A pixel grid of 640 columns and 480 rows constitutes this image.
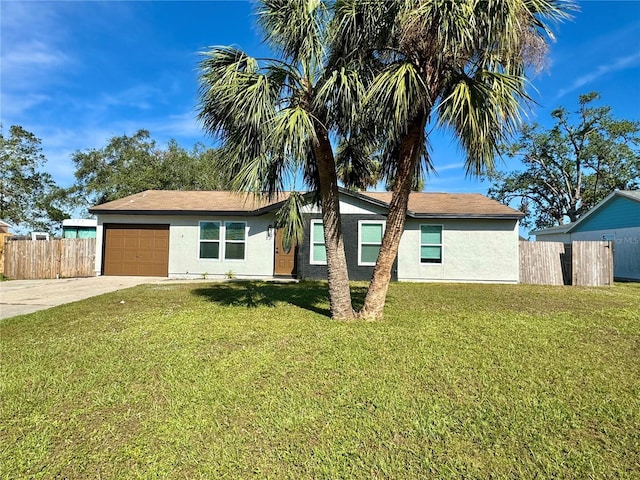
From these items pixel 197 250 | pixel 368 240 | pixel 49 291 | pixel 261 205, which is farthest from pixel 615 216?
pixel 49 291

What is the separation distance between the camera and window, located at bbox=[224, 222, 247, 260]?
13.8 metres

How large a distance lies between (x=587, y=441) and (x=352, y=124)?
16.9ft

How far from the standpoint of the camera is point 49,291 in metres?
10.5

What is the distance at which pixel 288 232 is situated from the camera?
7.20 meters

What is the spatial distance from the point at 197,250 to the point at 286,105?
9.20 m

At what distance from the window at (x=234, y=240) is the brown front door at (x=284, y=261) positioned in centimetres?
135

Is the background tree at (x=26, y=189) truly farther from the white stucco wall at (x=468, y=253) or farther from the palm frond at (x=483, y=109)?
the palm frond at (x=483, y=109)

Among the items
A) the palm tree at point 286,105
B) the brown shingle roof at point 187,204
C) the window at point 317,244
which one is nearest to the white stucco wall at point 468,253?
the window at point 317,244

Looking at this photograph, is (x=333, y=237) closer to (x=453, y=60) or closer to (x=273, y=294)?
(x=453, y=60)

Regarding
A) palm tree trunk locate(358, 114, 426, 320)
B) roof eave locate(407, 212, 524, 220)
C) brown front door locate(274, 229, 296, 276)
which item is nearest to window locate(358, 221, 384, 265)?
roof eave locate(407, 212, 524, 220)

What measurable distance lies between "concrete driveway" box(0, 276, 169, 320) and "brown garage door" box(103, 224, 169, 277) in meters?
0.67

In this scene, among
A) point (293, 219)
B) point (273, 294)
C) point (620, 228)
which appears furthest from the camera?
point (620, 228)

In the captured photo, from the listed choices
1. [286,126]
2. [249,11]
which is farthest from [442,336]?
[249,11]

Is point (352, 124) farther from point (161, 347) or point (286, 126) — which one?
point (161, 347)
